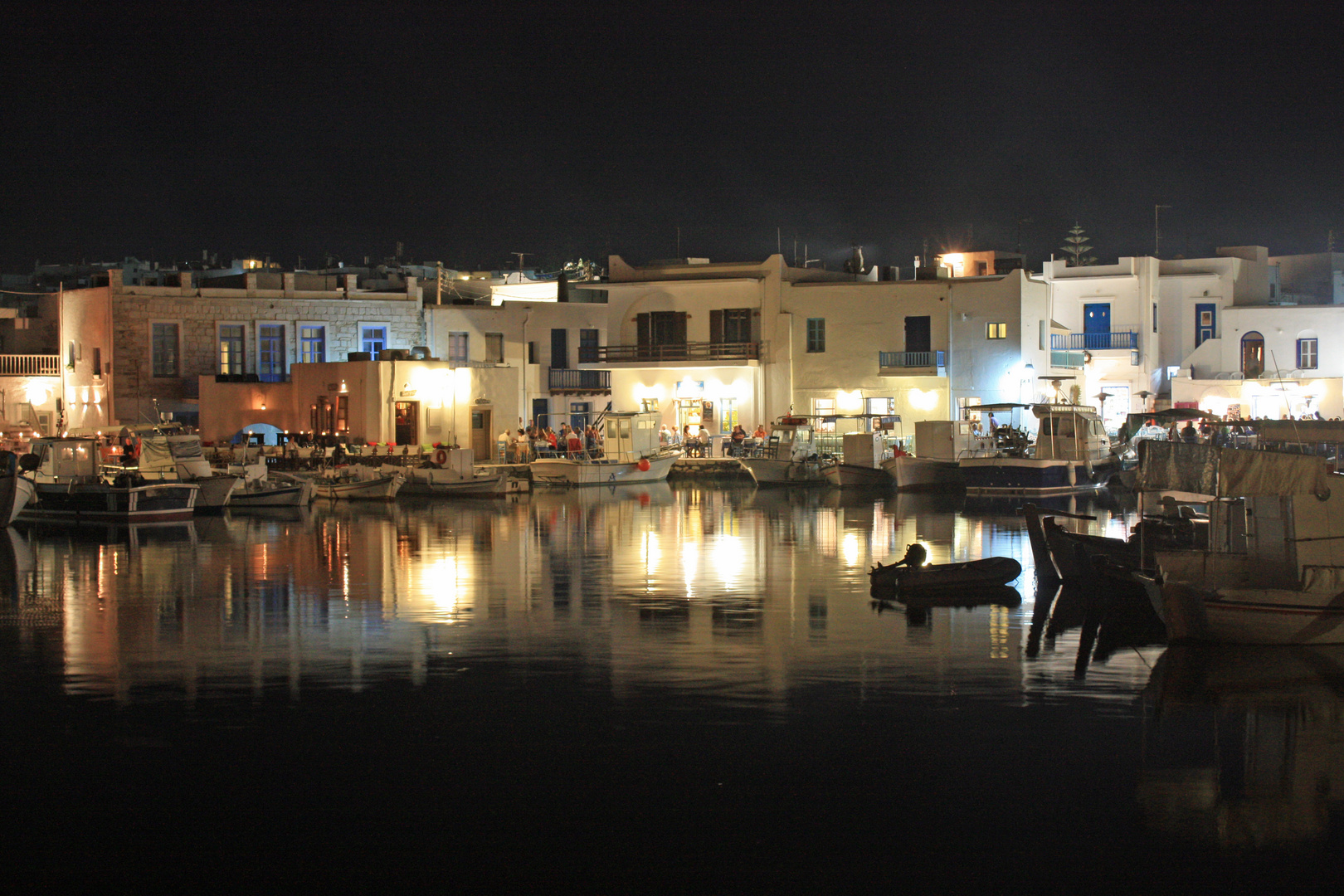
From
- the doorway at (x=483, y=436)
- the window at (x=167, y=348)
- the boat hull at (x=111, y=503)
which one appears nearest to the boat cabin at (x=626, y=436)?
the doorway at (x=483, y=436)

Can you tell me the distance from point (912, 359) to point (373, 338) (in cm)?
1771

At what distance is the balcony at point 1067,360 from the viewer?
4256cm

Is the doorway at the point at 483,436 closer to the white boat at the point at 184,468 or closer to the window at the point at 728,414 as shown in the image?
the window at the point at 728,414

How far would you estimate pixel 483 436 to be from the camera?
4062cm

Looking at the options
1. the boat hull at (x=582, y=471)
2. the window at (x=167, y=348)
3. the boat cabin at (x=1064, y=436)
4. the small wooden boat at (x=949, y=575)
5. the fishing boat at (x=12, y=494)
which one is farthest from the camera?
the window at (x=167, y=348)

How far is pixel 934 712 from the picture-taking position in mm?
10742

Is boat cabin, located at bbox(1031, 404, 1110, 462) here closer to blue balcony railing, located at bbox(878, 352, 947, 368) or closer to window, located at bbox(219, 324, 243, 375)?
blue balcony railing, located at bbox(878, 352, 947, 368)

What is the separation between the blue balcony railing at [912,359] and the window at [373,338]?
644 inches

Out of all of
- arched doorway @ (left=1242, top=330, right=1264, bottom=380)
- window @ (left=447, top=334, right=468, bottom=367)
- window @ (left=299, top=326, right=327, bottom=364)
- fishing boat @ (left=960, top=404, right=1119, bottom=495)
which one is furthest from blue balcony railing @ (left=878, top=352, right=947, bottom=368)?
window @ (left=299, top=326, right=327, bottom=364)

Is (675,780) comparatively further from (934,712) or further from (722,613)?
(722,613)

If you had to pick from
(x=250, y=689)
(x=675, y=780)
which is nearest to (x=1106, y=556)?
(x=675, y=780)

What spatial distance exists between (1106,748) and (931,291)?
1268 inches

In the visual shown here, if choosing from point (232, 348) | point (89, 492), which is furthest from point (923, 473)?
point (232, 348)

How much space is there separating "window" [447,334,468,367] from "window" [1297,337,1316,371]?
28.1 metres
